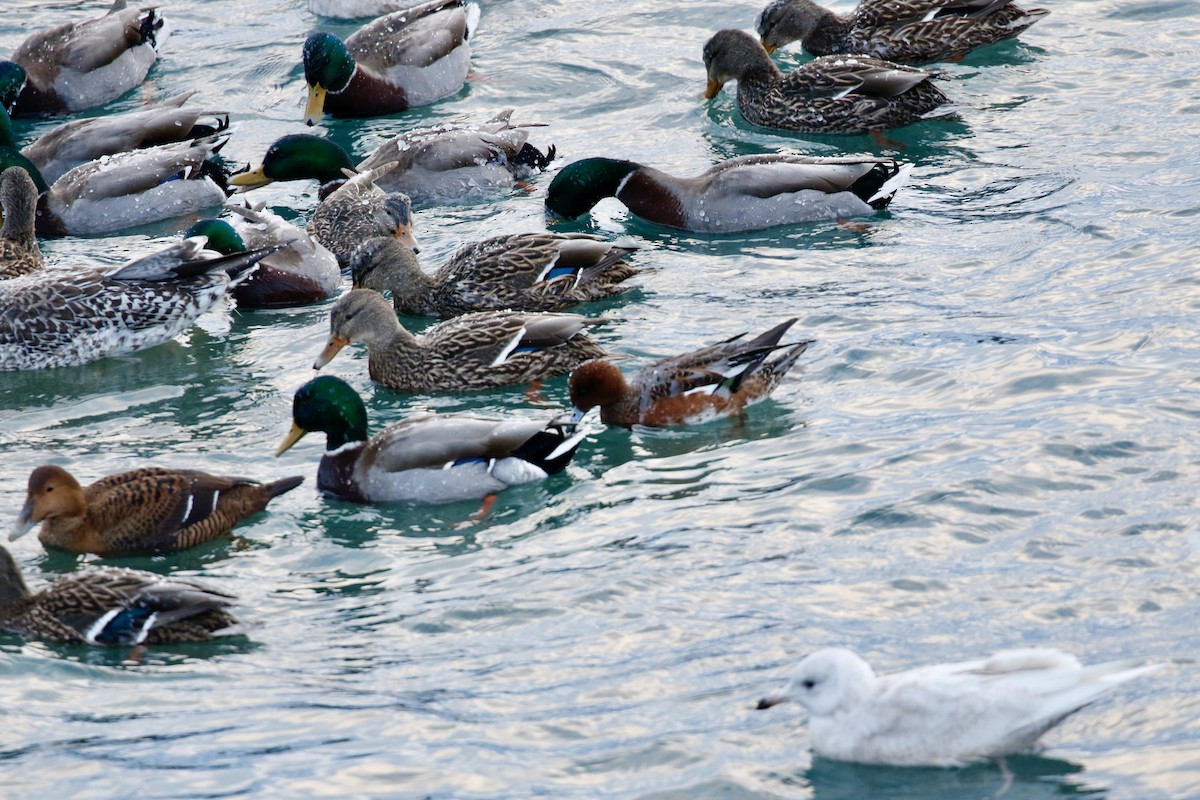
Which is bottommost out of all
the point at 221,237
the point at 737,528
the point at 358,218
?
the point at 737,528

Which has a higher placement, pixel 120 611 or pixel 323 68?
pixel 323 68

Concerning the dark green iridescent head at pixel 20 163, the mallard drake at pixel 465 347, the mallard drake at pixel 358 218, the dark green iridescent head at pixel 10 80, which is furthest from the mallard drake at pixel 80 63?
the mallard drake at pixel 465 347

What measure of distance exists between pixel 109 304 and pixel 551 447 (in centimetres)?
387

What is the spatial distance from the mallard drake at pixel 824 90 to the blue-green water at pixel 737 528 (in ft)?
0.75

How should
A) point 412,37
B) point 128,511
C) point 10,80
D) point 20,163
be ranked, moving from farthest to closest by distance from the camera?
point 412,37 → point 10,80 → point 20,163 → point 128,511

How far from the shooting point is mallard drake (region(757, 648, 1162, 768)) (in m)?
5.90

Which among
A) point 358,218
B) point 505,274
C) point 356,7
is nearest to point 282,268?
point 358,218

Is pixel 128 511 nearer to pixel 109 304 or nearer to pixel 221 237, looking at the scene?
pixel 109 304

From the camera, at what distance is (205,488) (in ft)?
27.7

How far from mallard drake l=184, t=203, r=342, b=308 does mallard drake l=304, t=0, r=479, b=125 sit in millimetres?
3147

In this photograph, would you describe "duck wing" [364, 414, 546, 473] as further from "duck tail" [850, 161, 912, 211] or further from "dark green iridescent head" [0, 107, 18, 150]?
"dark green iridescent head" [0, 107, 18, 150]

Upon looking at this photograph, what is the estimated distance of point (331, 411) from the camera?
9.06 m

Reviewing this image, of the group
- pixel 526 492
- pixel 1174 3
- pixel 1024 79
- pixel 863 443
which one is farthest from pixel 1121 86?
pixel 526 492

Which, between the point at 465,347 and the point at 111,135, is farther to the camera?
the point at 111,135
